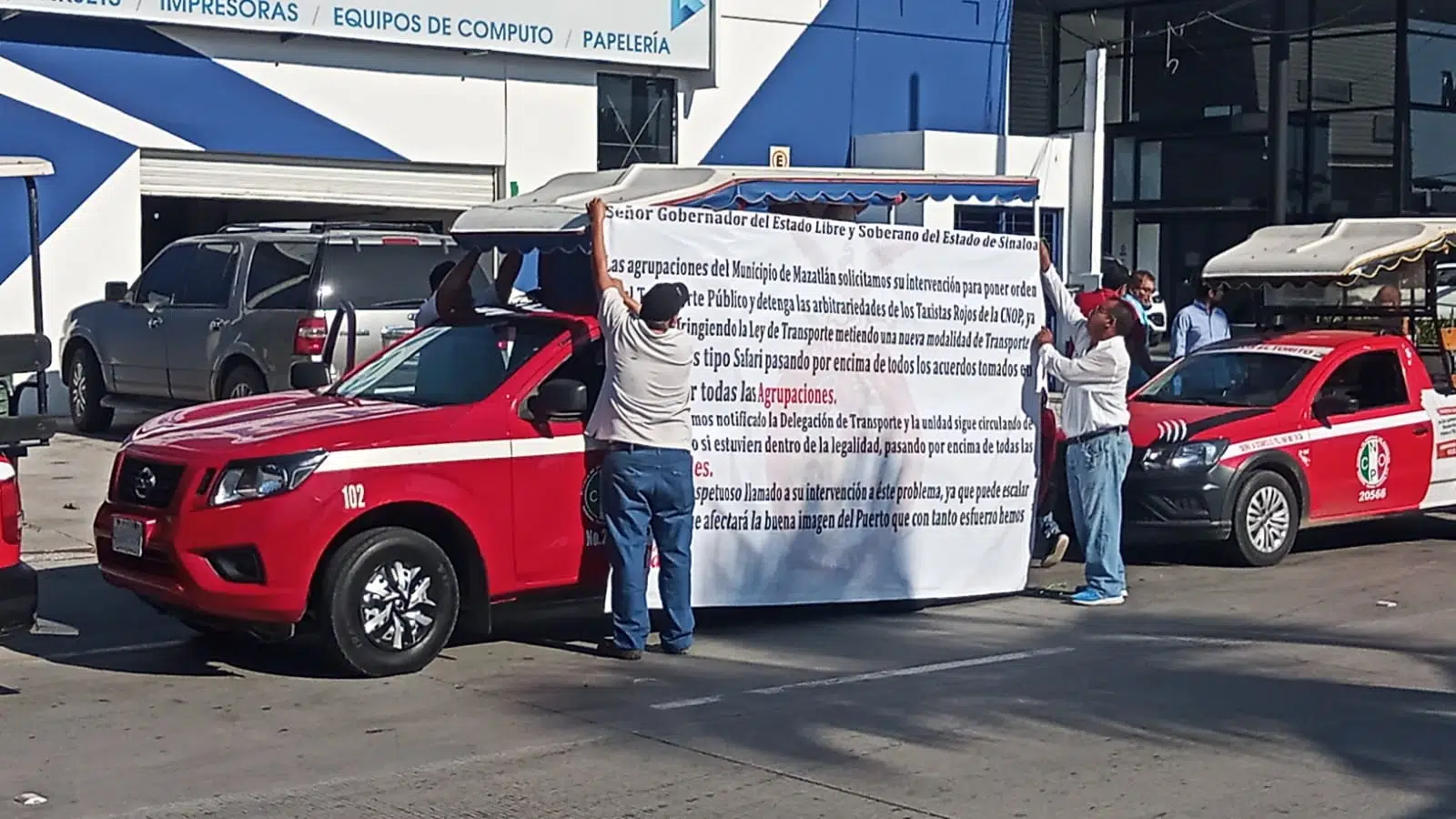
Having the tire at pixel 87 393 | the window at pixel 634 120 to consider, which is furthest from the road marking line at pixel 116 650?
the window at pixel 634 120

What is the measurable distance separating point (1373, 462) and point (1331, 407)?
527 mm

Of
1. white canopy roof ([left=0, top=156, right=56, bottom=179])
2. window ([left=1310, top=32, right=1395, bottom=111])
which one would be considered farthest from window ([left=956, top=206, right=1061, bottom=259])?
white canopy roof ([left=0, top=156, right=56, bottom=179])

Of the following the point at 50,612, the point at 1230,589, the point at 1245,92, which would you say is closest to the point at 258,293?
the point at 50,612

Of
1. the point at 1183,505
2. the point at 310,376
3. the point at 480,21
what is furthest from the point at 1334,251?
the point at 480,21

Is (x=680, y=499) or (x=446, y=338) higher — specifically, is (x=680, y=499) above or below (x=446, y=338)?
below

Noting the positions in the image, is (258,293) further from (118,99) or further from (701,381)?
(701,381)

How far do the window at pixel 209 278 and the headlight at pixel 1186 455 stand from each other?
823cm

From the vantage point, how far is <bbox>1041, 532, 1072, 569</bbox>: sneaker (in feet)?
39.9

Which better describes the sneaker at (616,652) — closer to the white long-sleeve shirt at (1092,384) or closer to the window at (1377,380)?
the white long-sleeve shirt at (1092,384)

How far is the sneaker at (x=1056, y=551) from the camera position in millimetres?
12148

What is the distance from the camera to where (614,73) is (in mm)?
22859

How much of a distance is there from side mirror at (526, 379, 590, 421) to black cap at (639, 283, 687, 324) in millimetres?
470

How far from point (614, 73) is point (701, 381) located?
1371 centimetres

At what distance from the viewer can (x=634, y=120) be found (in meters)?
23.2
